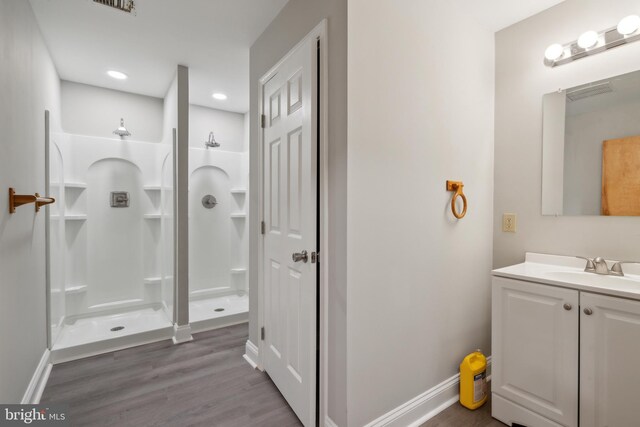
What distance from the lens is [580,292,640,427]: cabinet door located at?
4.26 ft

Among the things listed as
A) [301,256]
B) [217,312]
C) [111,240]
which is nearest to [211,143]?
[111,240]

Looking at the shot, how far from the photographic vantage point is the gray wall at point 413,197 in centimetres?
143

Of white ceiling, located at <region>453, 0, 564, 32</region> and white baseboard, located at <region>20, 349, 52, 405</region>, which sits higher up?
white ceiling, located at <region>453, 0, 564, 32</region>

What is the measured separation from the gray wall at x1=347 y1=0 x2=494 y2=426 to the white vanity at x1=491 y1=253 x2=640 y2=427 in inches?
Result: 12.5

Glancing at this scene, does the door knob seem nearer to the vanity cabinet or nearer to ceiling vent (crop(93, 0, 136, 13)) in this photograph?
the vanity cabinet

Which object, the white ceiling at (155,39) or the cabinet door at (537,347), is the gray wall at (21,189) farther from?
the cabinet door at (537,347)

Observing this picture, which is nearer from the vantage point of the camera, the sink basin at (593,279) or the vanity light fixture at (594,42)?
the sink basin at (593,279)

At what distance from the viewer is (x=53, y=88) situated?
8.96 feet

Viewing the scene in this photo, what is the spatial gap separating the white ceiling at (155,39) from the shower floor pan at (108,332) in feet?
8.51

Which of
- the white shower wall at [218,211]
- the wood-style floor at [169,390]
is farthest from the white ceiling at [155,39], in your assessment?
the wood-style floor at [169,390]

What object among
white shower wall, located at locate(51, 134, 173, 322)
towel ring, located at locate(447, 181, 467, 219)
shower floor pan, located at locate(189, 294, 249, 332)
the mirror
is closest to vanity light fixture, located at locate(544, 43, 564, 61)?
the mirror

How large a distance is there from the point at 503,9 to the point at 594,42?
0.58 m

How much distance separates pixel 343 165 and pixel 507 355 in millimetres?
1494

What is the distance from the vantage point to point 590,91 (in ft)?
5.90
